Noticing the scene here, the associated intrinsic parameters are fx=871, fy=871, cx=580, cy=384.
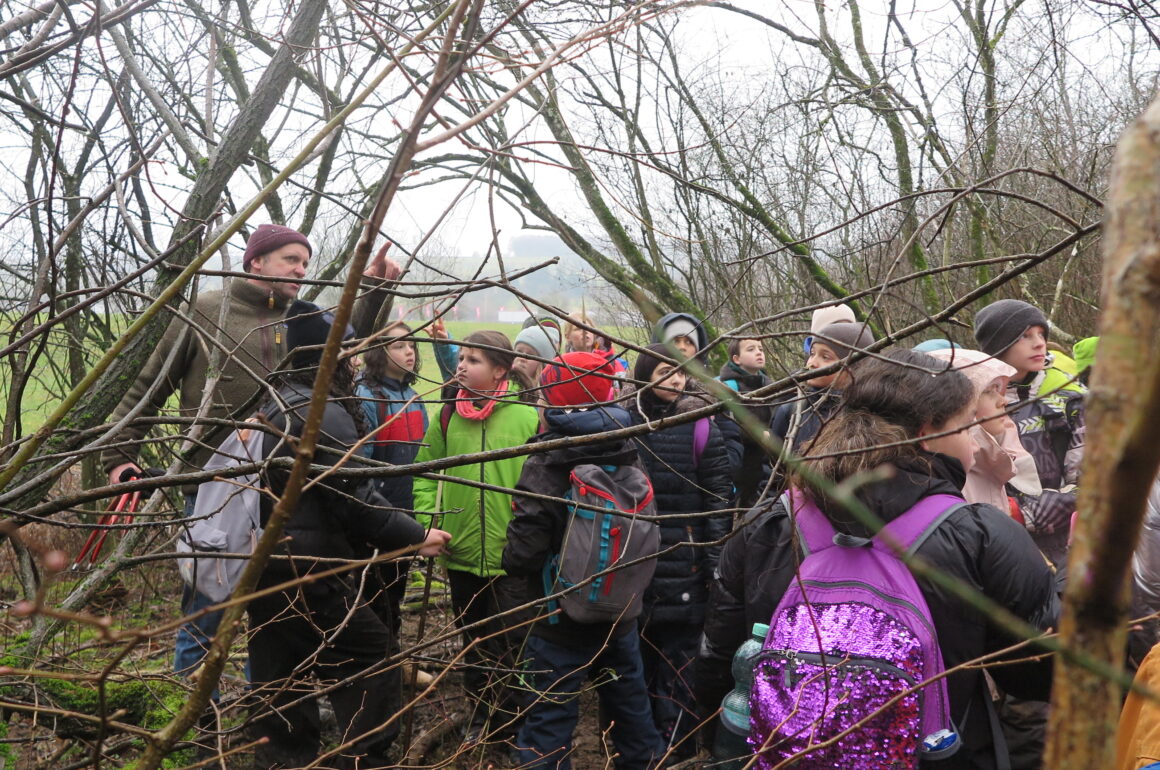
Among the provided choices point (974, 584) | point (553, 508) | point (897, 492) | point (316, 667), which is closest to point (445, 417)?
point (553, 508)

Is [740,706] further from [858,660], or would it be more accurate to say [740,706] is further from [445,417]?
[445,417]

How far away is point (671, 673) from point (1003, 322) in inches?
80.6

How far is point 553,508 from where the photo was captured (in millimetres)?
3305

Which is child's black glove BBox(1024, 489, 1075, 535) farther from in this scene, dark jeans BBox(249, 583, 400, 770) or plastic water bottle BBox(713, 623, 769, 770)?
dark jeans BBox(249, 583, 400, 770)

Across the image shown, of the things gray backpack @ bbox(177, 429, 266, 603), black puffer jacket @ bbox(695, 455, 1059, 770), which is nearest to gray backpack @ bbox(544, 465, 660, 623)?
gray backpack @ bbox(177, 429, 266, 603)

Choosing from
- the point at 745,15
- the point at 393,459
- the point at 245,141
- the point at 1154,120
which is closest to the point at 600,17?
the point at 745,15

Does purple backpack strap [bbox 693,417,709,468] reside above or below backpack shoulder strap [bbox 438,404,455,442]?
below

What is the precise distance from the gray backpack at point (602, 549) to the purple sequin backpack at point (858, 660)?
1.22m

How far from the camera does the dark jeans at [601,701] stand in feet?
10.6

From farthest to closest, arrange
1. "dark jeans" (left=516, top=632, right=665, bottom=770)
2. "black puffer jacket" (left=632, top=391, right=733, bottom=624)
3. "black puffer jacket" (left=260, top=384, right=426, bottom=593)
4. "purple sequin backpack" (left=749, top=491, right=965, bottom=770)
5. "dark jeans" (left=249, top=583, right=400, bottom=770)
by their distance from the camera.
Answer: "black puffer jacket" (left=632, top=391, right=733, bottom=624) → "dark jeans" (left=516, top=632, right=665, bottom=770) → "dark jeans" (left=249, top=583, right=400, bottom=770) → "black puffer jacket" (left=260, top=384, right=426, bottom=593) → "purple sequin backpack" (left=749, top=491, right=965, bottom=770)

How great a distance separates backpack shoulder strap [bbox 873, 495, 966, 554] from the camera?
6.03 feet

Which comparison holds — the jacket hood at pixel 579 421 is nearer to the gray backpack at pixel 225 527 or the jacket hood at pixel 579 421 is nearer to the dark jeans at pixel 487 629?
the dark jeans at pixel 487 629

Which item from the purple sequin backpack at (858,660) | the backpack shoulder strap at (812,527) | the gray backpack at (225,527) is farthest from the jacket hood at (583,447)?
the purple sequin backpack at (858,660)

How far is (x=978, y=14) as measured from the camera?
5.84 metres
